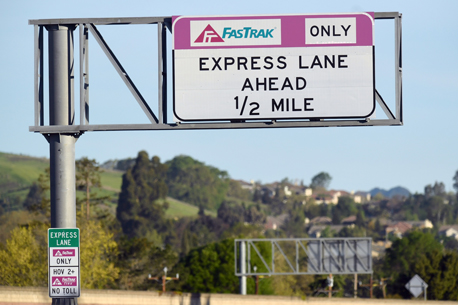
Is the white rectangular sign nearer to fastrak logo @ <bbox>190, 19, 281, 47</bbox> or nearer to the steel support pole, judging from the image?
the steel support pole

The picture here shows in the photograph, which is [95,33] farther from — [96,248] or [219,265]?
[219,265]

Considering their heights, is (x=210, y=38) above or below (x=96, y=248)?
above

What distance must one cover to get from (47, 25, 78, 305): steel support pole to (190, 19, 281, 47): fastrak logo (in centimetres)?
273

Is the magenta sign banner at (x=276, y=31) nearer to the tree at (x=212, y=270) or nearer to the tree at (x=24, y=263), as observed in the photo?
the tree at (x=24, y=263)

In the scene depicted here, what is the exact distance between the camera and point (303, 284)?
376ft

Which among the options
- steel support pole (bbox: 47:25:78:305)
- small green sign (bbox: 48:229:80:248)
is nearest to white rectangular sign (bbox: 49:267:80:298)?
small green sign (bbox: 48:229:80:248)

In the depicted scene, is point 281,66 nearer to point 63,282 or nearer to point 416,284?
point 63,282

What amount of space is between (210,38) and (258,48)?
1.03 metres

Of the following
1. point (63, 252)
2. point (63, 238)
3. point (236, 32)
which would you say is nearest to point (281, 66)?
point (236, 32)

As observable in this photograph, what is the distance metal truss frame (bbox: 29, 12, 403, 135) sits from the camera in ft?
48.1

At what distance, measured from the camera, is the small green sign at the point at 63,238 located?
14203 mm

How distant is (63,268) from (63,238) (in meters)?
0.61

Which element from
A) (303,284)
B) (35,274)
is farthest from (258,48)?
(303,284)

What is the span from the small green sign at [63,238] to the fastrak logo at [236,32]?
465cm
